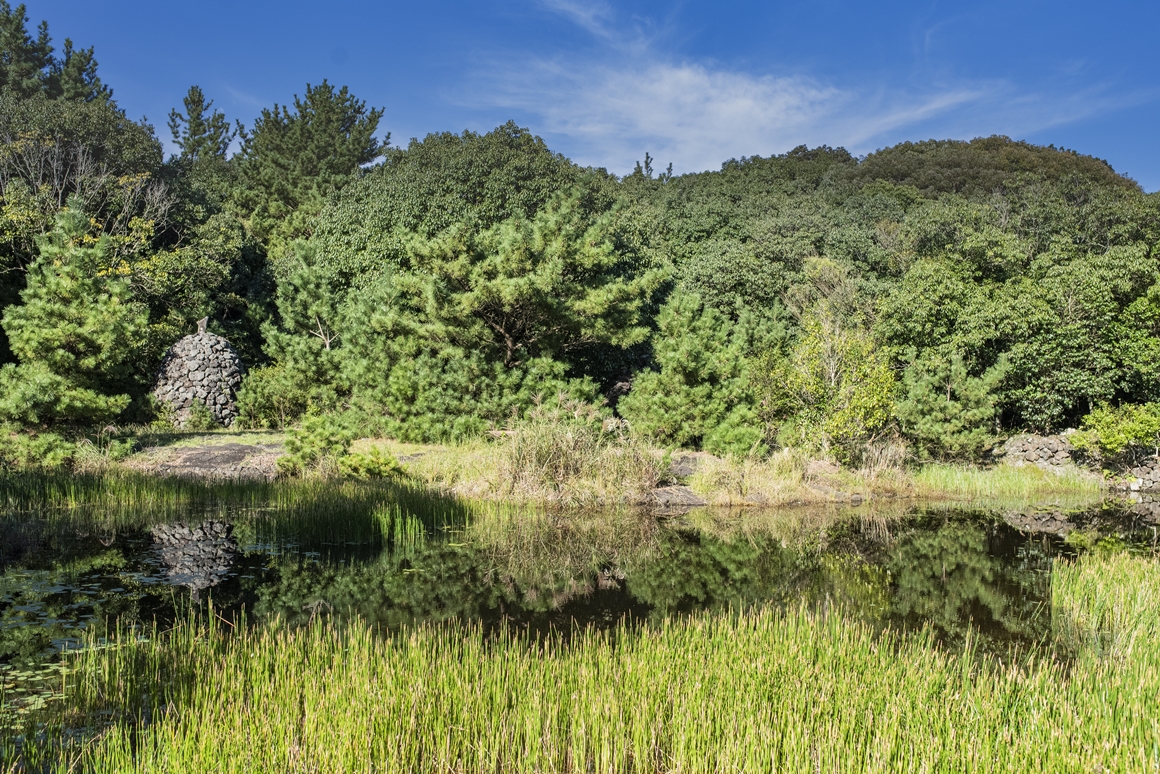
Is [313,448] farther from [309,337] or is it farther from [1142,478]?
[1142,478]

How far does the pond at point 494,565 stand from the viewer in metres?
6.71

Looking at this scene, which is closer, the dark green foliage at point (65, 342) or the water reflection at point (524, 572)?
the water reflection at point (524, 572)

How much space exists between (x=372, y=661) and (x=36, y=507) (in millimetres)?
8299

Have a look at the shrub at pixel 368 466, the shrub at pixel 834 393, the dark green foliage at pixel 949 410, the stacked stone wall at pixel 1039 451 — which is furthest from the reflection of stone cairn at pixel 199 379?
the stacked stone wall at pixel 1039 451

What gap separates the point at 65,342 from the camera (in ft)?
47.9

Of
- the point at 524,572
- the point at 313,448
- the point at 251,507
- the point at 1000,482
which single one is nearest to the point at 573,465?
the point at 313,448

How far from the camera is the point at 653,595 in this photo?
7.75 metres

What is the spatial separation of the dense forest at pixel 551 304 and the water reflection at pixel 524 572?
498 cm

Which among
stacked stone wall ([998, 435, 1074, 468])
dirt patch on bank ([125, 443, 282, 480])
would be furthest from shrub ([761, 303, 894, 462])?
dirt patch on bank ([125, 443, 282, 480])

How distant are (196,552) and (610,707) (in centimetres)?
652

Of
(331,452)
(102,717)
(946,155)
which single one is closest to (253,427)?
(331,452)

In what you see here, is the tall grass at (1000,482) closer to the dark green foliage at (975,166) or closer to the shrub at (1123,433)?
the shrub at (1123,433)

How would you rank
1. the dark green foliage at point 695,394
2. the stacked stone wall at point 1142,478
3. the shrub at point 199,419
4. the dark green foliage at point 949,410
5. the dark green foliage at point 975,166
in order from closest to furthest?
the stacked stone wall at point 1142,478 < the dark green foliage at point 695,394 < the dark green foliage at point 949,410 < the shrub at point 199,419 < the dark green foliage at point 975,166

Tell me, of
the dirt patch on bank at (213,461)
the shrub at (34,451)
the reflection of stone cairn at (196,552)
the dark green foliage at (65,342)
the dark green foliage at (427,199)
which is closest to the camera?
the reflection of stone cairn at (196,552)
